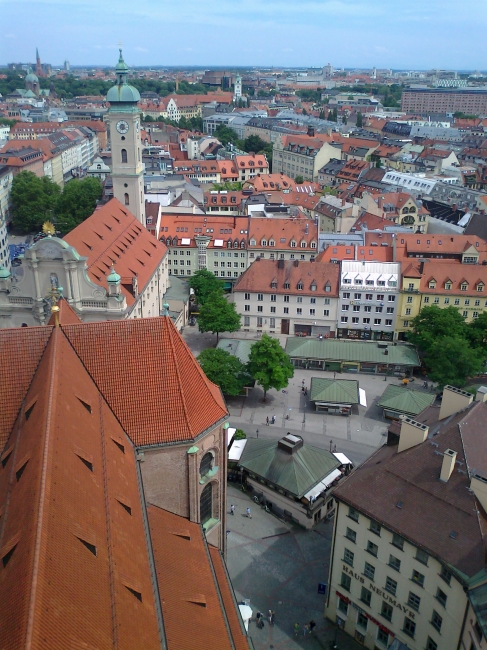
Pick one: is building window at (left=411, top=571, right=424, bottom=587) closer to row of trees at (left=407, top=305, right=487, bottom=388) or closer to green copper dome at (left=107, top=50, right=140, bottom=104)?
row of trees at (left=407, top=305, right=487, bottom=388)

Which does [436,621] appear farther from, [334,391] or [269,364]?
[269,364]

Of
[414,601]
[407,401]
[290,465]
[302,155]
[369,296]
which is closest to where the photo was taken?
[414,601]

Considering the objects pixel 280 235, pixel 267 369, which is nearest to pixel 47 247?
pixel 267 369

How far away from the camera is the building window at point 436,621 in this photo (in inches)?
1100

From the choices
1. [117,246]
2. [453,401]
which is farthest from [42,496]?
[117,246]

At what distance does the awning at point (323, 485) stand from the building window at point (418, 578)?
40.2ft

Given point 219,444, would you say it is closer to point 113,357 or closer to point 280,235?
point 113,357

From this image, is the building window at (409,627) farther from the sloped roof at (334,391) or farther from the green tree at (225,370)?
the green tree at (225,370)

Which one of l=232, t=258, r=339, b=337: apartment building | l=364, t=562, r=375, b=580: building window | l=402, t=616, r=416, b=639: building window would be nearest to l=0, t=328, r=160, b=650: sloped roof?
l=364, t=562, r=375, b=580: building window

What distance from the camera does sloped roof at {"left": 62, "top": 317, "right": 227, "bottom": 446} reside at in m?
28.0

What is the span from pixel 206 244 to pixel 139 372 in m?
61.6

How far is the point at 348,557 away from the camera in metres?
32.4

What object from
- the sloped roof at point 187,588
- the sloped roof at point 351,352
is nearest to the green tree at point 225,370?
the sloped roof at point 351,352

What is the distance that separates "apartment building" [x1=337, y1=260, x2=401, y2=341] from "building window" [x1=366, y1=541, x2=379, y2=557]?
42529 mm
